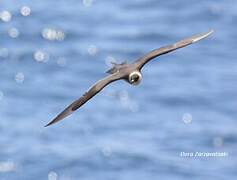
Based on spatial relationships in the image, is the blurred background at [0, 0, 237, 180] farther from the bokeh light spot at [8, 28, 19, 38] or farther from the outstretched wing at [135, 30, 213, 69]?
the outstretched wing at [135, 30, 213, 69]

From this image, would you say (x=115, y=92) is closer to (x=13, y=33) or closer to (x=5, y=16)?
(x=13, y=33)

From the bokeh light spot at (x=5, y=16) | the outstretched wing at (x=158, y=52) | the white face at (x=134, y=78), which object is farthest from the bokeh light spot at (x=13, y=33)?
the white face at (x=134, y=78)

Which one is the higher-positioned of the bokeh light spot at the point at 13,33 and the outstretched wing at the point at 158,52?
the bokeh light spot at the point at 13,33

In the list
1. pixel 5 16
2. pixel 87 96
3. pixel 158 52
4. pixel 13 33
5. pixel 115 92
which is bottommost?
pixel 87 96

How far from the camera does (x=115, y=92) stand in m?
28.0

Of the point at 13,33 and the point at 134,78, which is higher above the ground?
the point at 13,33

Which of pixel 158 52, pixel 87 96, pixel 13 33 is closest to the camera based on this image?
pixel 87 96

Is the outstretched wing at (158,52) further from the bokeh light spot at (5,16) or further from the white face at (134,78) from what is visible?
the bokeh light spot at (5,16)

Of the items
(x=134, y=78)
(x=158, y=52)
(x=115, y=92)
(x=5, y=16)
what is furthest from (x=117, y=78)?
(x=5, y=16)

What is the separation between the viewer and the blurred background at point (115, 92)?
2528 centimetres

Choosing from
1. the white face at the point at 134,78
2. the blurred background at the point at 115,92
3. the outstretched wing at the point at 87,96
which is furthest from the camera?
the blurred background at the point at 115,92

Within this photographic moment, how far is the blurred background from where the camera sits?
25281 millimetres

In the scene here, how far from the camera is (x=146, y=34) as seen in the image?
3173 cm

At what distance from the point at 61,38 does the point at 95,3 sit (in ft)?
9.57
